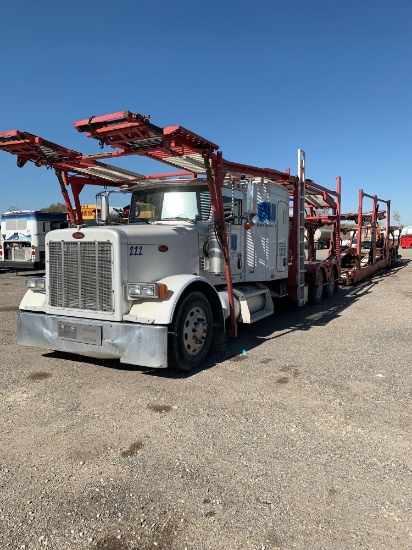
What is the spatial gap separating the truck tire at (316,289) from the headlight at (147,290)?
621cm

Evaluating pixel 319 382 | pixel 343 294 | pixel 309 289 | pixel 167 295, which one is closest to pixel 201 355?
pixel 167 295

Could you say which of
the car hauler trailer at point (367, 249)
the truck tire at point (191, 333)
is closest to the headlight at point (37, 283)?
the truck tire at point (191, 333)

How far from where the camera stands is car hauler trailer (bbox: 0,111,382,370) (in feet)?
16.1

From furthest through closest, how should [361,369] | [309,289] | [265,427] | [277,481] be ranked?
[309,289]
[361,369]
[265,427]
[277,481]

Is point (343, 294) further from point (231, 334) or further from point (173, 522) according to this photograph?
point (173, 522)

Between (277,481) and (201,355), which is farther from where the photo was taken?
(201,355)

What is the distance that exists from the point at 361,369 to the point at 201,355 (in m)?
2.03

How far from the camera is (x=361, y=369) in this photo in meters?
5.35

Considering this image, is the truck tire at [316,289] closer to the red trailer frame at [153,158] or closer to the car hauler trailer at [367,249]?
the red trailer frame at [153,158]

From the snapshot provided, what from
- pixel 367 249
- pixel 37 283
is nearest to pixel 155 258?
pixel 37 283

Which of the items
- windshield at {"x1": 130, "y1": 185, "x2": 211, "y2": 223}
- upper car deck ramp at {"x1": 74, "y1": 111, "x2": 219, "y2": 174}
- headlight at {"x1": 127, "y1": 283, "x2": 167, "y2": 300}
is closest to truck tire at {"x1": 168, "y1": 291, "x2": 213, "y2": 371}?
headlight at {"x1": 127, "y1": 283, "x2": 167, "y2": 300}

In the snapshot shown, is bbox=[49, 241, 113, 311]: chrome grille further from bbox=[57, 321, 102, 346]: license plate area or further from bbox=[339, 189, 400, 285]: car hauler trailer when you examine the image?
bbox=[339, 189, 400, 285]: car hauler trailer

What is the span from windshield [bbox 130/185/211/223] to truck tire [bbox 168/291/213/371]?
5.11ft

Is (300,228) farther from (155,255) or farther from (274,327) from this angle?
(155,255)
